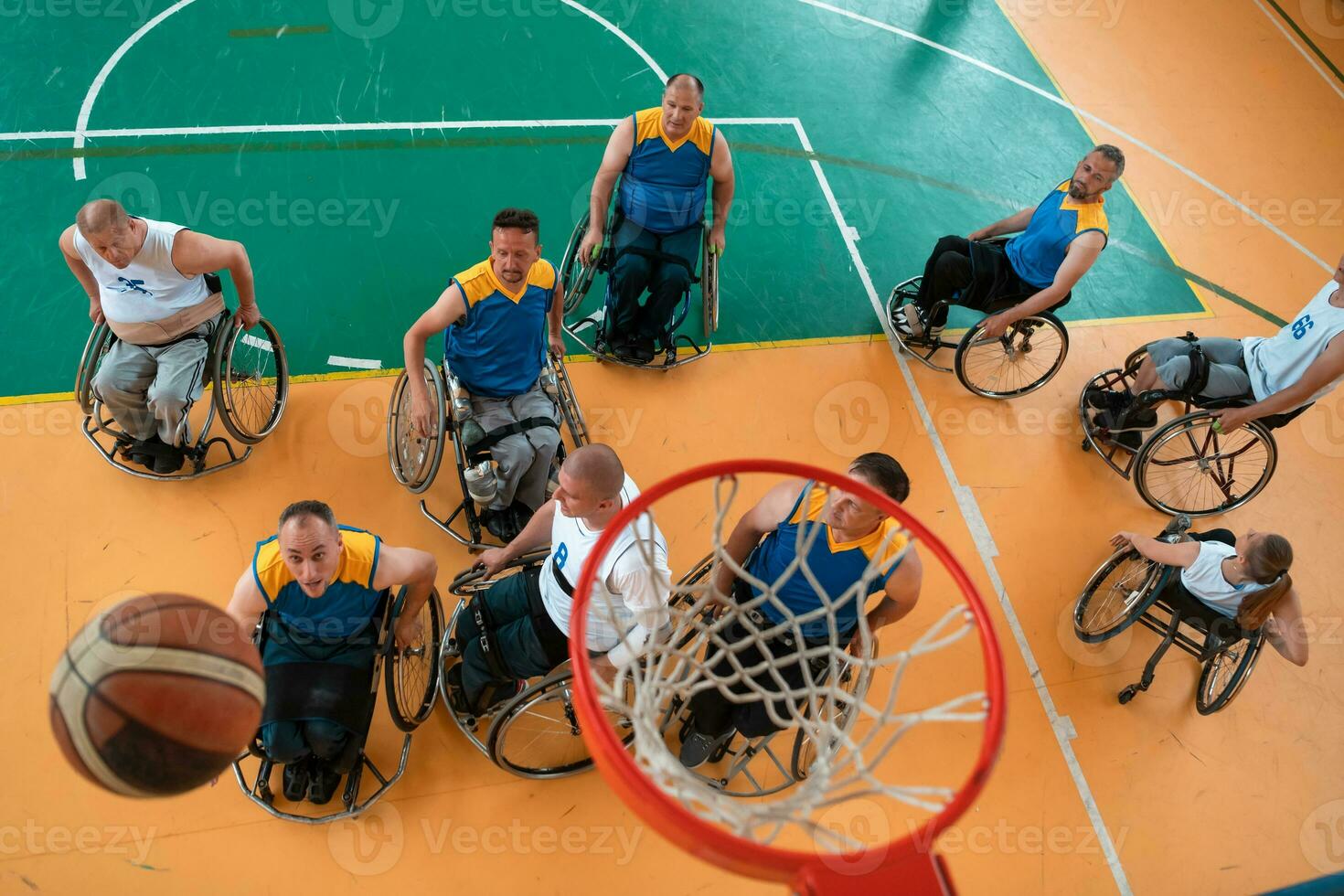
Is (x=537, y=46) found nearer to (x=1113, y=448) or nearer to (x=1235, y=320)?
(x=1113, y=448)

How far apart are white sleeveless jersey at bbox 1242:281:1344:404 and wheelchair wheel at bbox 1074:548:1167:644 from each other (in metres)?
1.22

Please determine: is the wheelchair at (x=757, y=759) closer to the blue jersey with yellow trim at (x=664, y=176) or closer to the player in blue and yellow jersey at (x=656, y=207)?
the player in blue and yellow jersey at (x=656, y=207)

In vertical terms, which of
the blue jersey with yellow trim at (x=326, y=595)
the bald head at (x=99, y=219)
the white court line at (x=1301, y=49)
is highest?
the white court line at (x=1301, y=49)

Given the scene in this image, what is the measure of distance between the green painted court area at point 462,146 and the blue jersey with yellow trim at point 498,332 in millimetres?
1057

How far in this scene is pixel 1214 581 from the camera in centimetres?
413

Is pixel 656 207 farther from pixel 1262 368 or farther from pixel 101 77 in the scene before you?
pixel 101 77

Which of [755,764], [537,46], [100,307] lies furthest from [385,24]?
[755,764]

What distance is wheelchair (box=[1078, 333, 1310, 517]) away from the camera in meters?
4.96

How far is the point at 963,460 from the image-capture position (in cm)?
530

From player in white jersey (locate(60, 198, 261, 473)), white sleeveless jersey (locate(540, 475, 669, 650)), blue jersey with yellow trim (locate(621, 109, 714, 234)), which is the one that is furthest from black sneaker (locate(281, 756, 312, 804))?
blue jersey with yellow trim (locate(621, 109, 714, 234))

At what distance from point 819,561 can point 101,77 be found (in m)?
5.89

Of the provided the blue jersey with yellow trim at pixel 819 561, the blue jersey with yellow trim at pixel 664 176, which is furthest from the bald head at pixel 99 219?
the blue jersey with yellow trim at pixel 819 561

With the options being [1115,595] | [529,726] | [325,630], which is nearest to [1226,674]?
[1115,595]

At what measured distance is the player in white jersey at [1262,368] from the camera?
4555mm
